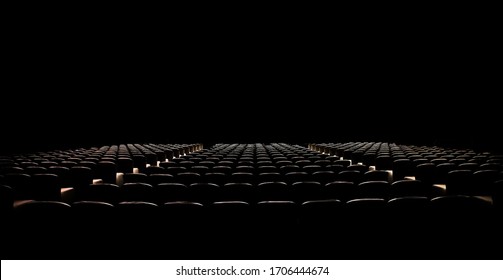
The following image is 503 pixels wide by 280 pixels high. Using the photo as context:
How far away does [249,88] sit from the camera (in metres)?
26.4

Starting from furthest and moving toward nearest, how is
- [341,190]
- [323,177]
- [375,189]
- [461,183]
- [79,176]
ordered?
[79,176]
[323,177]
[461,183]
[341,190]
[375,189]

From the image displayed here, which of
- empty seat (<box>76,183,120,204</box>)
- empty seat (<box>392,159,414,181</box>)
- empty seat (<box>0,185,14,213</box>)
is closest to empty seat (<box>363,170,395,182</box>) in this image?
empty seat (<box>392,159,414,181</box>)

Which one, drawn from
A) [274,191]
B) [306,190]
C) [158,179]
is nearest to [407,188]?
[306,190]

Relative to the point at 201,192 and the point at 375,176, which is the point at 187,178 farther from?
the point at 375,176

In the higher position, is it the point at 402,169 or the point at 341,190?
the point at 341,190

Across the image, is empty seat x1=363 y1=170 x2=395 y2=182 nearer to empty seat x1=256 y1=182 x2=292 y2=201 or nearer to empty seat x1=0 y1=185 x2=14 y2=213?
empty seat x1=256 y1=182 x2=292 y2=201

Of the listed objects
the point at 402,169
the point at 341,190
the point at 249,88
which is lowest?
the point at 402,169

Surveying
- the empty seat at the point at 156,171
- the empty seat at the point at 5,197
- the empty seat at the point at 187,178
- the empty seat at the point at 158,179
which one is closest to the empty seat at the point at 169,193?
the empty seat at the point at 158,179

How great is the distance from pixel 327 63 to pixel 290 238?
20464 millimetres

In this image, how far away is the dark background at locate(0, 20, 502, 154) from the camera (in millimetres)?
16906

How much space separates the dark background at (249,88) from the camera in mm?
16906

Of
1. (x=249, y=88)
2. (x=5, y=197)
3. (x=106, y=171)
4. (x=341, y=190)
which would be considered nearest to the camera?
(x=5, y=197)

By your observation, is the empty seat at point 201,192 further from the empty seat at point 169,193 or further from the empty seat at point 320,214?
the empty seat at point 320,214

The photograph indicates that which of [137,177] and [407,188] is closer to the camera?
[407,188]
